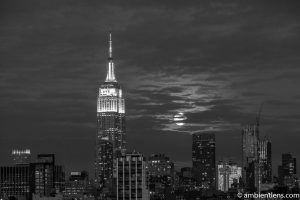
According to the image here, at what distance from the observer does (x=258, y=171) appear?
179 meters

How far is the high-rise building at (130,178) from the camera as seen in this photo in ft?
291

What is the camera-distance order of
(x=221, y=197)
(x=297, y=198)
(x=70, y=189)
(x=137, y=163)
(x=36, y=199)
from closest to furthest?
(x=137, y=163) → (x=297, y=198) → (x=36, y=199) → (x=221, y=197) → (x=70, y=189)

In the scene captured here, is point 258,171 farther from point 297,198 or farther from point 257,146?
point 297,198

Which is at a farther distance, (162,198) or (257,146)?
(257,146)

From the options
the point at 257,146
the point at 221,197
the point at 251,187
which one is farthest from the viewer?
the point at 257,146

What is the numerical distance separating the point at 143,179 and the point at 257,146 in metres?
95.0

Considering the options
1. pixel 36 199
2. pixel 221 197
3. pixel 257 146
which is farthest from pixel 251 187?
pixel 36 199

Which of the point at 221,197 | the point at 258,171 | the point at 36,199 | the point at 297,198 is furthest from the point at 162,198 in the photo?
the point at 297,198

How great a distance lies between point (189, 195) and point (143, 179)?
3792 inches

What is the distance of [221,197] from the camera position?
557 ft

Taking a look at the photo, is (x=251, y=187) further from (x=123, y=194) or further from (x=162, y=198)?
(x=123, y=194)

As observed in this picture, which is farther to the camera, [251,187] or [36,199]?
[251,187]

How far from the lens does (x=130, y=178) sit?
292ft

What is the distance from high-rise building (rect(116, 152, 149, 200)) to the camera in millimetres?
88812
